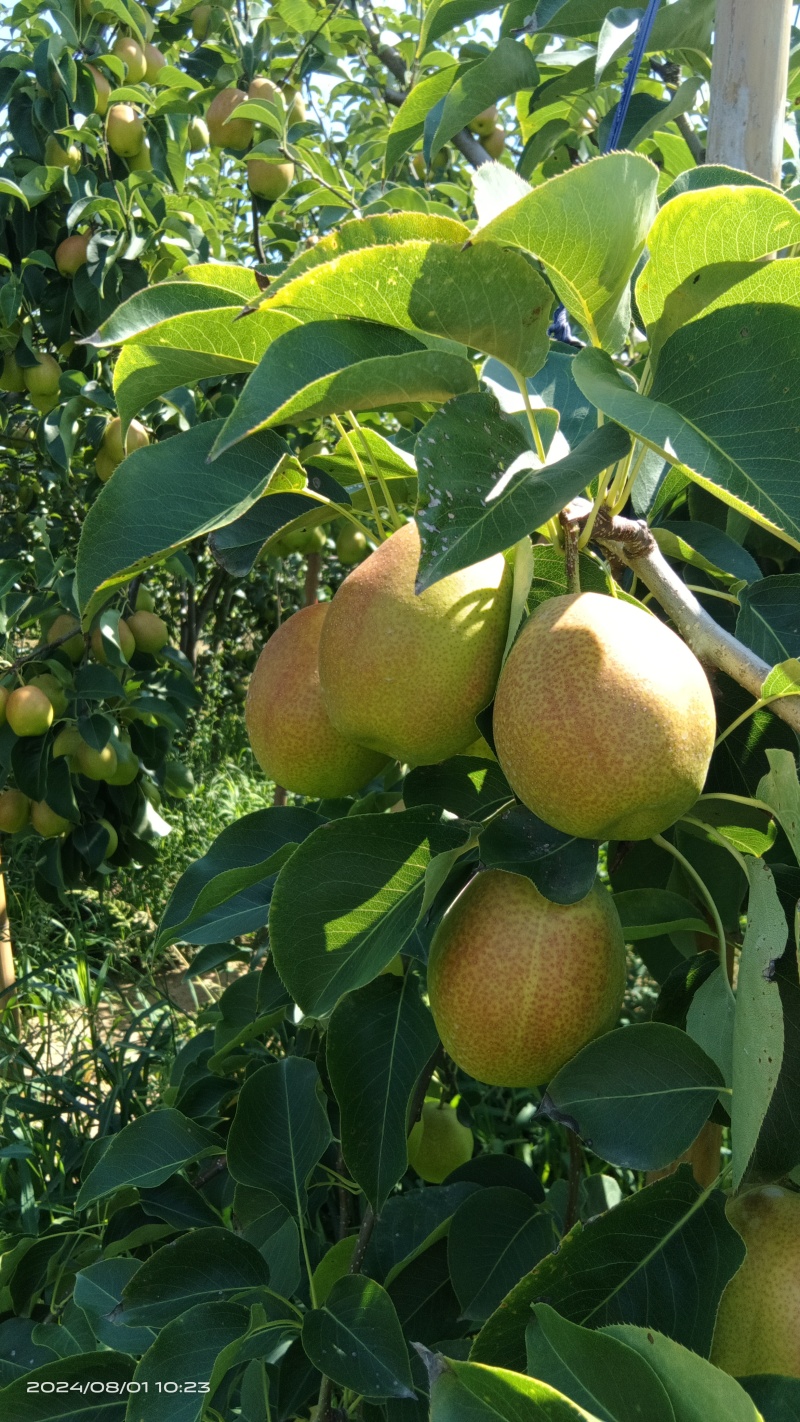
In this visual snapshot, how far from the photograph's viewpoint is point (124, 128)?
2.50m

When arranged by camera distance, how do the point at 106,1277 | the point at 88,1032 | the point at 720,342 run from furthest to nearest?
1. the point at 88,1032
2. the point at 106,1277
3. the point at 720,342

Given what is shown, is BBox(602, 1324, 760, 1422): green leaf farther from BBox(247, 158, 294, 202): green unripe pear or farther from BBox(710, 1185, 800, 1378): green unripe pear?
BBox(247, 158, 294, 202): green unripe pear

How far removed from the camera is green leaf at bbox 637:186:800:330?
0.54 m

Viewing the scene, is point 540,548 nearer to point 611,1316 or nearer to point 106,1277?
point 611,1316

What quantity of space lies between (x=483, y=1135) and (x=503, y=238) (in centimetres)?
183

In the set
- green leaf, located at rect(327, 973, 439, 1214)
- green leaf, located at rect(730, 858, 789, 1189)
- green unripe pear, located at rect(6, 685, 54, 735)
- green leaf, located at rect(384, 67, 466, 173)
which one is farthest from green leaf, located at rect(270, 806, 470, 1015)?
green unripe pear, located at rect(6, 685, 54, 735)

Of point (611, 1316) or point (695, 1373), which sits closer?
point (695, 1373)

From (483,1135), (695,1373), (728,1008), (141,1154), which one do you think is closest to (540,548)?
(728,1008)

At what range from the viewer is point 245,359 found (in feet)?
2.18

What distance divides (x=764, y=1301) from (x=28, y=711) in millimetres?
2058

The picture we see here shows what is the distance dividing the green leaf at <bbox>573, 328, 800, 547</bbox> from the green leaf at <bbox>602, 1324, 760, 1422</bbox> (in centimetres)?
38

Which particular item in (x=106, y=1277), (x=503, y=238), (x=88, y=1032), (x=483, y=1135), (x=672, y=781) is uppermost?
(x=503, y=238)

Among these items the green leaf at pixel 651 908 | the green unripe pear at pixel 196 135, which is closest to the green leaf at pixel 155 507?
the green leaf at pixel 651 908

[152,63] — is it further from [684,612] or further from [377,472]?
[684,612]
